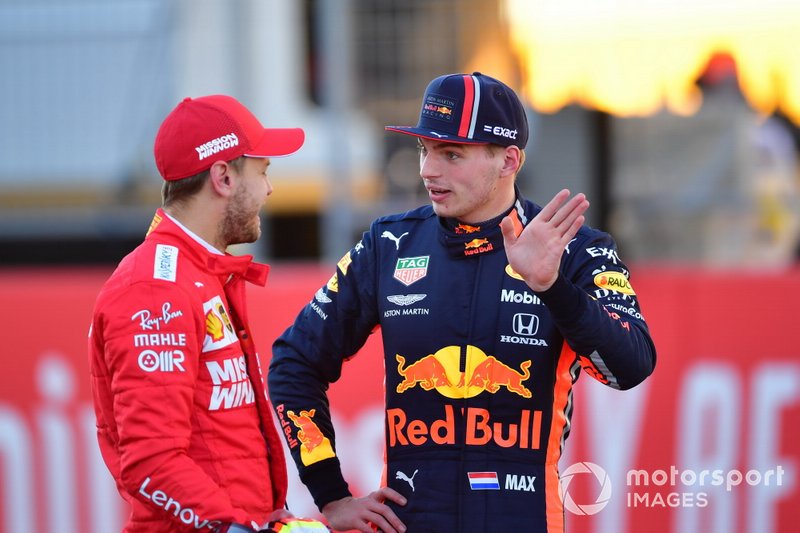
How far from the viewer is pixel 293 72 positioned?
1152 cm

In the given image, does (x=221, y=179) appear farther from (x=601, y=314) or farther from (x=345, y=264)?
(x=601, y=314)

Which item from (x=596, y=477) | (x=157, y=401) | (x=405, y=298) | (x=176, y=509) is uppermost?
(x=405, y=298)

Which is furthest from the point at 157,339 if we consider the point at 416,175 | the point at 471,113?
the point at 416,175

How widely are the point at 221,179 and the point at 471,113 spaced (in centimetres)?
71

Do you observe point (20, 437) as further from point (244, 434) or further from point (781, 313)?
point (781, 313)

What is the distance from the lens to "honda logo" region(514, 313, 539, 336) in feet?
9.76

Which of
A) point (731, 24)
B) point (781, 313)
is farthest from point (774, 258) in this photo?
point (781, 313)

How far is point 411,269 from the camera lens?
3133mm

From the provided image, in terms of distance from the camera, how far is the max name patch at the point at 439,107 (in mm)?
3027

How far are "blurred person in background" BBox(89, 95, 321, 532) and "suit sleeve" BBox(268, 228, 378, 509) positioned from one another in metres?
0.19

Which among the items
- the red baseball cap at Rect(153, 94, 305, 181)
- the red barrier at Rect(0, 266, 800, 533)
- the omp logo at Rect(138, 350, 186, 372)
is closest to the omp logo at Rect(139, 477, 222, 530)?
the omp logo at Rect(138, 350, 186, 372)

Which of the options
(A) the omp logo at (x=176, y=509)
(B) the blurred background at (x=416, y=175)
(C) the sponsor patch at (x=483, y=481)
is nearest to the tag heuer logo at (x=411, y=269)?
(C) the sponsor patch at (x=483, y=481)

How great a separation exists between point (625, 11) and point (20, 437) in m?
4.71

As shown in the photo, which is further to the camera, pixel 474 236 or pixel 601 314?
pixel 474 236
